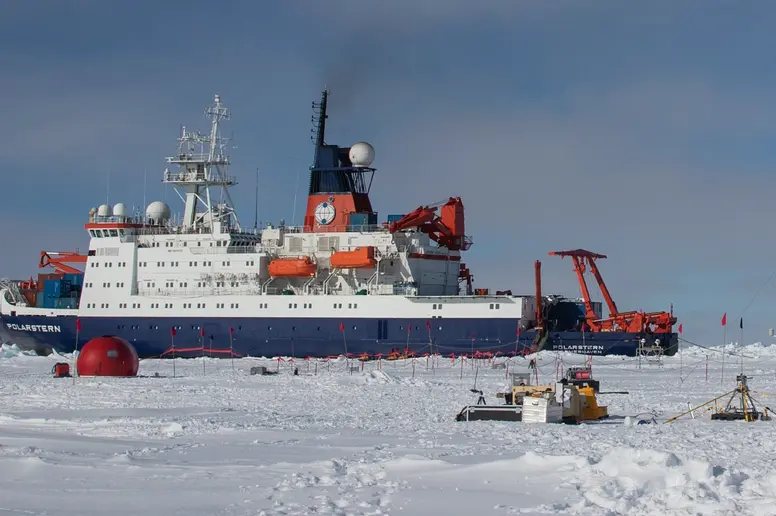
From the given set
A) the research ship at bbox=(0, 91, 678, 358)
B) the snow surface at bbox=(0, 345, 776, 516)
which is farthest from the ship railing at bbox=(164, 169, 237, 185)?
the snow surface at bbox=(0, 345, 776, 516)

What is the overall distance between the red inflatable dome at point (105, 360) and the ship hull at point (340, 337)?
14491 millimetres

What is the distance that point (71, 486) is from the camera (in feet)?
33.2

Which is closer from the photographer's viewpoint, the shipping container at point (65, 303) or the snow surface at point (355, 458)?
the snow surface at point (355, 458)

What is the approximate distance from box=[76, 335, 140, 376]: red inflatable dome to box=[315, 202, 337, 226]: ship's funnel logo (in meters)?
17.8

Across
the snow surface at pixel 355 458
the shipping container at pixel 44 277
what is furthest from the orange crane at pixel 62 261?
the snow surface at pixel 355 458

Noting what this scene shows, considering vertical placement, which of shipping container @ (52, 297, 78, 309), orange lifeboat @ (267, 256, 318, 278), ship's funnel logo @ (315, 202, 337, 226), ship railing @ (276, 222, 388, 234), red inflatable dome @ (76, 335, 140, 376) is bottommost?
red inflatable dome @ (76, 335, 140, 376)

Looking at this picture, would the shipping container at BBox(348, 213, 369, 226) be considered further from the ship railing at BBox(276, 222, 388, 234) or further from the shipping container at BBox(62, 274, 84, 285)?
the shipping container at BBox(62, 274, 84, 285)

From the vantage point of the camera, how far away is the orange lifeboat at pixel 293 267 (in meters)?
44.6

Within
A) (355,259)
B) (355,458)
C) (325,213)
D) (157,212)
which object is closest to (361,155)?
(325,213)

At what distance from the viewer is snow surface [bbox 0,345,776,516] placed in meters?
9.52

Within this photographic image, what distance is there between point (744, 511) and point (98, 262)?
43169 millimetres

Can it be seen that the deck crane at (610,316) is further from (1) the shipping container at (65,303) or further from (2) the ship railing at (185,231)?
(1) the shipping container at (65,303)

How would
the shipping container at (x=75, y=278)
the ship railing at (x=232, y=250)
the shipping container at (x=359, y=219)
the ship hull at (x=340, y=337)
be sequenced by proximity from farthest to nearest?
the shipping container at (x=75, y=278), the ship railing at (x=232, y=250), the shipping container at (x=359, y=219), the ship hull at (x=340, y=337)

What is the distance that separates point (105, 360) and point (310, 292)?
54.8 feet
